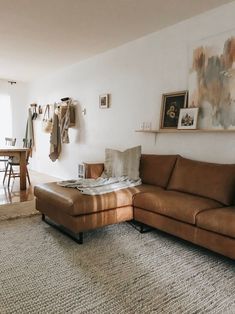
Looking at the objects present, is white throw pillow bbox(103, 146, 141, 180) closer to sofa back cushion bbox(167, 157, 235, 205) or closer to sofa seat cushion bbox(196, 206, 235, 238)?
sofa back cushion bbox(167, 157, 235, 205)

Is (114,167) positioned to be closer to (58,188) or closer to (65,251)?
(58,188)

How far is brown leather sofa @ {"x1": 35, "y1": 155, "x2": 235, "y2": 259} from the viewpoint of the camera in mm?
2145

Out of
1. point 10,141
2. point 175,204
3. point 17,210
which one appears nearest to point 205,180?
point 175,204

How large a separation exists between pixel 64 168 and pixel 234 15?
13.8ft

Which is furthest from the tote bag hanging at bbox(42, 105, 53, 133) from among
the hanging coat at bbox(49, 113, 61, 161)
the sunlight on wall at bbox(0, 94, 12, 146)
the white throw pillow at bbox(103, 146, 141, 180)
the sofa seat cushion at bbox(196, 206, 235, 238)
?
the sofa seat cushion at bbox(196, 206, 235, 238)

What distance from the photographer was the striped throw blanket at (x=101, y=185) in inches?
109

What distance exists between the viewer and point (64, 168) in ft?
18.9

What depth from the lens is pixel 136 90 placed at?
154 inches

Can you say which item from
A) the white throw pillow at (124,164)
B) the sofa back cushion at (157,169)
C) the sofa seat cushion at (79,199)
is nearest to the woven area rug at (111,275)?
the sofa seat cushion at (79,199)

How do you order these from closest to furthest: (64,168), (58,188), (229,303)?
(229,303) < (58,188) < (64,168)

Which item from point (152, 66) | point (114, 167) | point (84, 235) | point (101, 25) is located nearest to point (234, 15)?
point (152, 66)

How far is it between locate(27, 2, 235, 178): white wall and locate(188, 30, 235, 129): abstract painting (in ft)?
0.38

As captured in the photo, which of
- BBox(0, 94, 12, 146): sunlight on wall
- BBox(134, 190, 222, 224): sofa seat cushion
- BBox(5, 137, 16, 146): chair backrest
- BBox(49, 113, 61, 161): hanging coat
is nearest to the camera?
BBox(134, 190, 222, 224): sofa seat cushion

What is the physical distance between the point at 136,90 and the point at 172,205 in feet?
6.81
